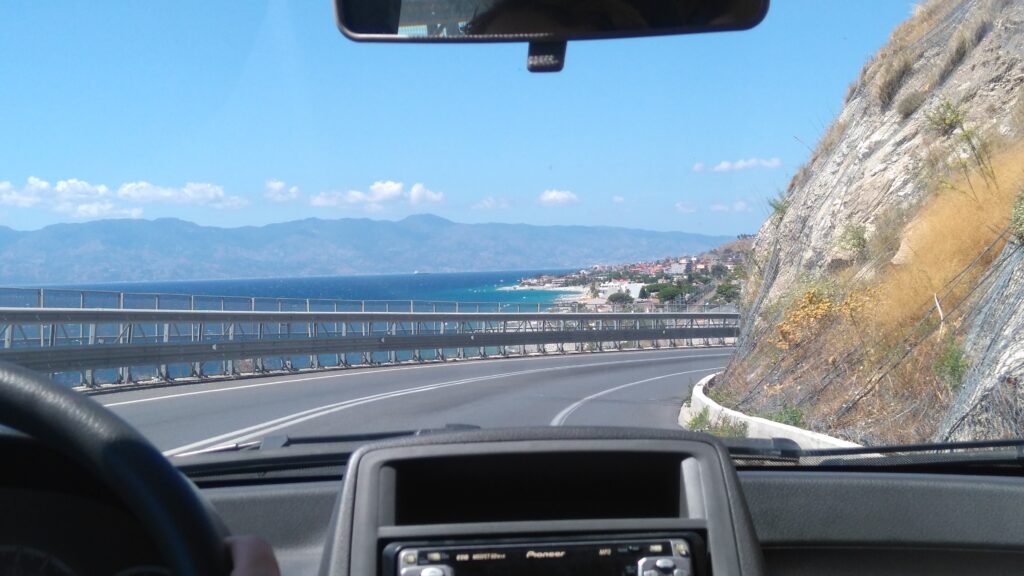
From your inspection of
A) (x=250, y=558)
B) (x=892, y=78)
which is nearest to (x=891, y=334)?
(x=892, y=78)

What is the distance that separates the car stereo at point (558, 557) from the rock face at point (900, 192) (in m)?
6.12

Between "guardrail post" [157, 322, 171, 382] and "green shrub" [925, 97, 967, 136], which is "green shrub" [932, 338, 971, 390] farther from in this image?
"guardrail post" [157, 322, 171, 382]

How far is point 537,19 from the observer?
306 cm

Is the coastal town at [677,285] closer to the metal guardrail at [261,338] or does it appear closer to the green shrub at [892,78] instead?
the metal guardrail at [261,338]

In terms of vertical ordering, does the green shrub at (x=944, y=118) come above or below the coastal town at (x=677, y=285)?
above

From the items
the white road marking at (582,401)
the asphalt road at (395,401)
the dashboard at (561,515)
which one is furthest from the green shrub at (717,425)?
the dashboard at (561,515)

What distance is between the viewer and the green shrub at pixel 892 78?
69.7ft

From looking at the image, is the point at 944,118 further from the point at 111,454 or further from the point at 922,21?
the point at 111,454

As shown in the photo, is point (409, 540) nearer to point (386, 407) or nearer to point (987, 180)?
point (987, 180)

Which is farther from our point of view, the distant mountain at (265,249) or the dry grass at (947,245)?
the distant mountain at (265,249)

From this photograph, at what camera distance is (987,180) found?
12961mm

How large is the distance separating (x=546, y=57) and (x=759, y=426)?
28.3 ft

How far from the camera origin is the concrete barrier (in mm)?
8766

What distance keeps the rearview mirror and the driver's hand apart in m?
1.74
